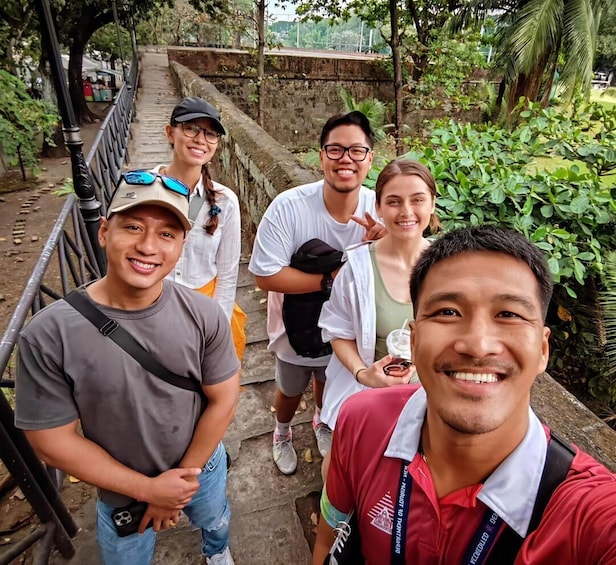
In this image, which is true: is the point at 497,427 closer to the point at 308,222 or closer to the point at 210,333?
the point at 210,333

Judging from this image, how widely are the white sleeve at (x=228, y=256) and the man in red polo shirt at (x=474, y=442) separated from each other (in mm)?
1298

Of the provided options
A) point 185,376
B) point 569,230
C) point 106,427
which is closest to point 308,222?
point 185,376

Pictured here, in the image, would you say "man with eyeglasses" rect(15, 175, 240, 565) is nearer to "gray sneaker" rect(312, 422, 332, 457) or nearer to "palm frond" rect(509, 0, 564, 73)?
"gray sneaker" rect(312, 422, 332, 457)

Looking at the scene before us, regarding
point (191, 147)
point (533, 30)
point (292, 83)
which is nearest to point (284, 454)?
point (191, 147)

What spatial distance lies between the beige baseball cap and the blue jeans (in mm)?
1042

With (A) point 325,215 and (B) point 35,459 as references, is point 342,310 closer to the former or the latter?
(A) point 325,215

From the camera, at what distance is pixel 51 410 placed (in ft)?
4.12

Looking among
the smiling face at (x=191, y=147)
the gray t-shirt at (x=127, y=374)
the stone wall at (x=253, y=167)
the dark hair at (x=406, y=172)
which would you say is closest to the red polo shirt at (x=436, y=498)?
the gray t-shirt at (x=127, y=374)

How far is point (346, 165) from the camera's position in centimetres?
193

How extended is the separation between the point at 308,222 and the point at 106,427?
1261 millimetres

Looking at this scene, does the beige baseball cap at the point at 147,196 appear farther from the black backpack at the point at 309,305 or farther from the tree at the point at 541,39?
the tree at the point at 541,39

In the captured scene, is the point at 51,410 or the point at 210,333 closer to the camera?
the point at 51,410

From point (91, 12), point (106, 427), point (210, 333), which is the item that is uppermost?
point (91, 12)

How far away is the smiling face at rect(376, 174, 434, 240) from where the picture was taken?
166cm
